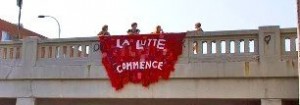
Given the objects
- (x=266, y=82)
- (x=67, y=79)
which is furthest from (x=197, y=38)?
(x=67, y=79)

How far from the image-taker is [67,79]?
12.9 meters

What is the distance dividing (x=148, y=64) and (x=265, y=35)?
263cm

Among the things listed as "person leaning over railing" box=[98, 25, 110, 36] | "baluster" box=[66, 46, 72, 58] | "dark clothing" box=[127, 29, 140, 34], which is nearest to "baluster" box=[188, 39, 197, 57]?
"dark clothing" box=[127, 29, 140, 34]

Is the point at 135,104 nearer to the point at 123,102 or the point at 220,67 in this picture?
the point at 123,102

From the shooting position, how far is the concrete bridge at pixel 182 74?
11.3 metres

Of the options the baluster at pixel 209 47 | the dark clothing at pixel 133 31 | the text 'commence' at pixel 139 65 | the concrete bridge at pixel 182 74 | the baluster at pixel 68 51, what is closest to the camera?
the concrete bridge at pixel 182 74

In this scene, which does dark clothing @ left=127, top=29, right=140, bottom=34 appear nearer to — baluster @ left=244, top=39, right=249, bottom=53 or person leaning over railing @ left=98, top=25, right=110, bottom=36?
person leaning over railing @ left=98, top=25, right=110, bottom=36

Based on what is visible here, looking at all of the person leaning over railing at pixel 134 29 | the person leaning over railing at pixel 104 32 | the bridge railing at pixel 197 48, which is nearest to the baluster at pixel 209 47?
the bridge railing at pixel 197 48

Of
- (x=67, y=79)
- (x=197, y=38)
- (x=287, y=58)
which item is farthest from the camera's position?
(x=67, y=79)

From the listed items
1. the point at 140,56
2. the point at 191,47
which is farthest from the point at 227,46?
the point at 140,56

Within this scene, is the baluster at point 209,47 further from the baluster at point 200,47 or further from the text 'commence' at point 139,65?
the text 'commence' at point 139,65

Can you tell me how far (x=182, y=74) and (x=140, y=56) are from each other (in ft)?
3.66

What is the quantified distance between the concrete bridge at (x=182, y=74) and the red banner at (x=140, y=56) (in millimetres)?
154

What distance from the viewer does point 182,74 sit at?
39.0 ft
